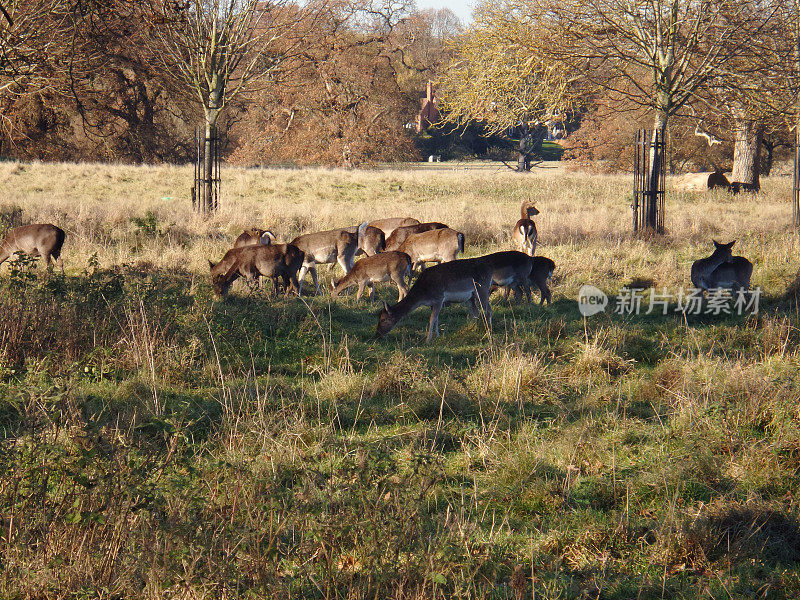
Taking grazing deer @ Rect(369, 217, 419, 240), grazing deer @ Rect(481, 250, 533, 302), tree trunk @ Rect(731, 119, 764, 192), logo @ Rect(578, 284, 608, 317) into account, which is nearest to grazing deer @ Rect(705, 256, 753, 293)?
logo @ Rect(578, 284, 608, 317)

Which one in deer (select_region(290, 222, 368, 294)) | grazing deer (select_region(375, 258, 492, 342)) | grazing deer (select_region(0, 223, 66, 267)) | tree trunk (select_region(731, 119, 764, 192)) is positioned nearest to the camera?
grazing deer (select_region(375, 258, 492, 342))

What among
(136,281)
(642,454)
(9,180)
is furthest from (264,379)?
(9,180)

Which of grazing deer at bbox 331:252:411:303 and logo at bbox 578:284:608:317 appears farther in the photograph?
grazing deer at bbox 331:252:411:303

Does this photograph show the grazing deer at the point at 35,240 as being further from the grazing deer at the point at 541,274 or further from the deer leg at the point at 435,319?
the grazing deer at the point at 541,274

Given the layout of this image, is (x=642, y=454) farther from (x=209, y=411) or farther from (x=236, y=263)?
(x=236, y=263)

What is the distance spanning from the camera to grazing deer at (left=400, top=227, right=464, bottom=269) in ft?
42.0

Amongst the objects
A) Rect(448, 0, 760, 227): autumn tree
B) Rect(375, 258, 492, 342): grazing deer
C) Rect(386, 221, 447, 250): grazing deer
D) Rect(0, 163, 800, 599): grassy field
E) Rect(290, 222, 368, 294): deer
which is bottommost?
Rect(0, 163, 800, 599): grassy field

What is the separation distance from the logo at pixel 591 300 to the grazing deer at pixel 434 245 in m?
2.19

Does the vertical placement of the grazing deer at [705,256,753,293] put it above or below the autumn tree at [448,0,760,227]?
below

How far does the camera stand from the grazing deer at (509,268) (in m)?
10.9

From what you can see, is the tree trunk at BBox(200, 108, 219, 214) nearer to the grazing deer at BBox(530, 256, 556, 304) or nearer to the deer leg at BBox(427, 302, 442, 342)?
the grazing deer at BBox(530, 256, 556, 304)

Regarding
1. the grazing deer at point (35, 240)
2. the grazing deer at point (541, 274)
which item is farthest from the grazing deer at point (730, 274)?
the grazing deer at point (35, 240)

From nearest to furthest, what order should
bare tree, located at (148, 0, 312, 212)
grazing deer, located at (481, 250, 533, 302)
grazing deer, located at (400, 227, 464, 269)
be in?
grazing deer, located at (481, 250, 533, 302) → grazing deer, located at (400, 227, 464, 269) → bare tree, located at (148, 0, 312, 212)

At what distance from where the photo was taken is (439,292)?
9.92 m
